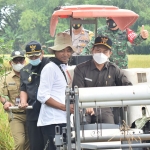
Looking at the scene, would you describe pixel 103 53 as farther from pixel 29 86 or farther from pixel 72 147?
pixel 72 147

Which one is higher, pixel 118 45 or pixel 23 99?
pixel 118 45

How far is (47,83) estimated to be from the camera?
23.1 ft

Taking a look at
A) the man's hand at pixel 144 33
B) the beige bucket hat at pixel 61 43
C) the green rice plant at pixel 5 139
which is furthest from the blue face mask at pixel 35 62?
the man's hand at pixel 144 33

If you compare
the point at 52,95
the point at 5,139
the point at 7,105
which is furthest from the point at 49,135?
the point at 5,139

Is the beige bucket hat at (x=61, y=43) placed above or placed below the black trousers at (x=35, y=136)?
above

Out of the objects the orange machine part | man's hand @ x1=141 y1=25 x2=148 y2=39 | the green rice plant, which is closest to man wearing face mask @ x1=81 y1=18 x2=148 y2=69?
man's hand @ x1=141 y1=25 x2=148 y2=39

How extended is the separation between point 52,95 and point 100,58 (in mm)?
782

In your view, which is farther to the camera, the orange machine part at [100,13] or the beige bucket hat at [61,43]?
the orange machine part at [100,13]

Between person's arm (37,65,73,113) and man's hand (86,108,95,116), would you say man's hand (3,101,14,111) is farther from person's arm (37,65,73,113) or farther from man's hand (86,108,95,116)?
man's hand (86,108,95,116)

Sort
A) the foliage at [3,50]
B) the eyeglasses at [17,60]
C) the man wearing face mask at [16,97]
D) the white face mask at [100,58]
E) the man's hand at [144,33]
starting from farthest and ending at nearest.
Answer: the man's hand at [144,33], the eyeglasses at [17,60], the man wearing face mask at [16,97], the white face mask at [100,58], the foliage at [3,50]

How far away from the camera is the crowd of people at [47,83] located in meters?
7.07

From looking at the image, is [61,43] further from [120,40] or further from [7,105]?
[120,40]

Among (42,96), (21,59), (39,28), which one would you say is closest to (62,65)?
(42,96)

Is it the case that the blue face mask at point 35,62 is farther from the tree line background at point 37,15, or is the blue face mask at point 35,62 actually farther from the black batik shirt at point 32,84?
the tree line background at point 37,15
